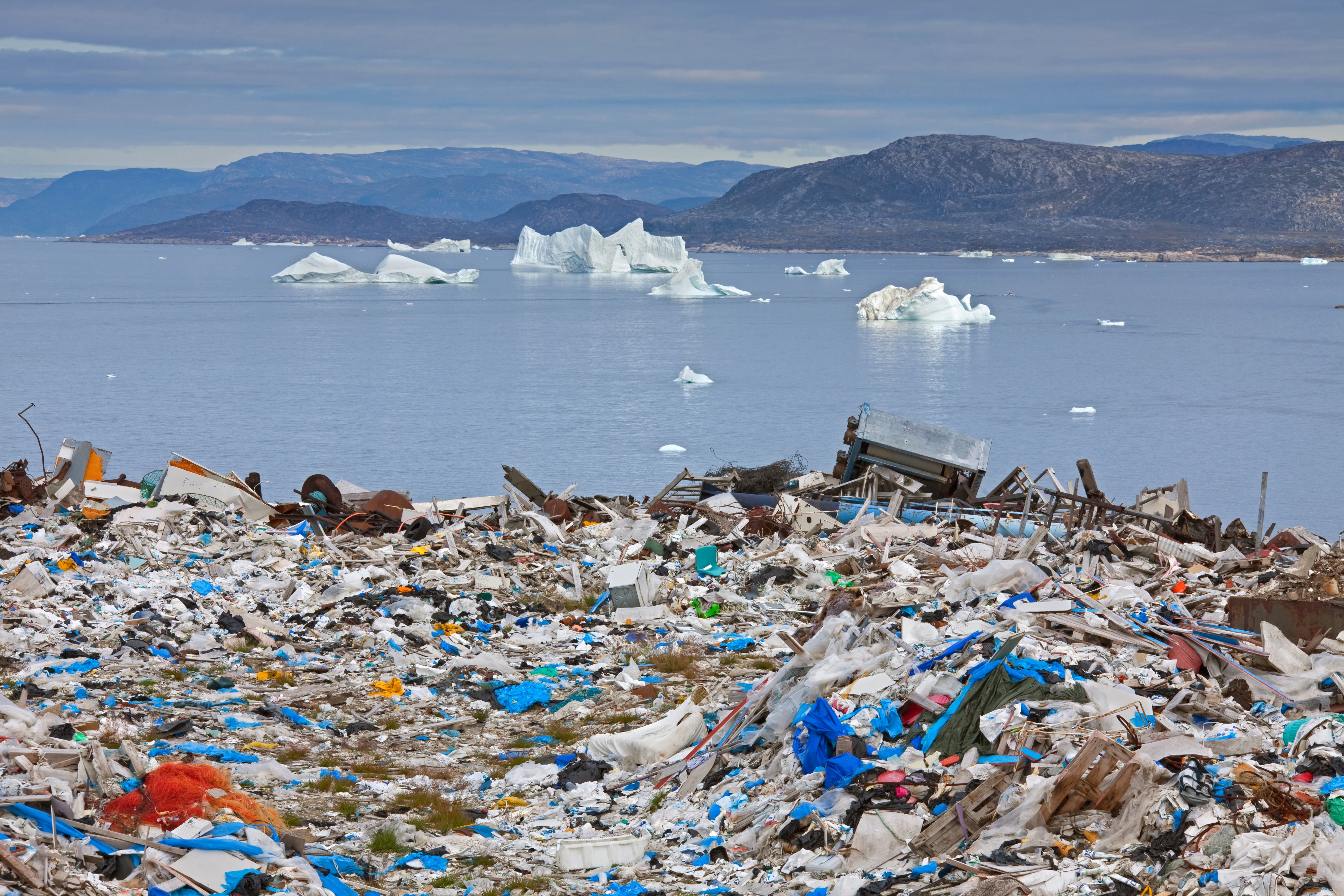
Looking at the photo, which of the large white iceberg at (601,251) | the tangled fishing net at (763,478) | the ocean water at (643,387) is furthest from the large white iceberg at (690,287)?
the tangled fishing net at (763,478)

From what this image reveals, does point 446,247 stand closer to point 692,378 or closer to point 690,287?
point 690,287

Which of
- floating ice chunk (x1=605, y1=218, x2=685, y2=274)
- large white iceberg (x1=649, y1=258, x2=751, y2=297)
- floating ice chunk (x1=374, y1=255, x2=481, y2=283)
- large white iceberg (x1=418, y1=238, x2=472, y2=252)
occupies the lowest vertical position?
large white iceberg (x1=649, y1=258, x2=751, y2=297)

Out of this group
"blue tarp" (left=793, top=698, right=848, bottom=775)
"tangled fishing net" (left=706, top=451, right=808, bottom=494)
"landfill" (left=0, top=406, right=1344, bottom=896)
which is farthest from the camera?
"tangled fishing net" (left=706, top=451, right=808, bottom=494)

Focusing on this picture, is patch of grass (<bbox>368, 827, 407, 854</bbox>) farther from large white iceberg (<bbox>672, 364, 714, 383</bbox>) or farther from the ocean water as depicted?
large white iceberg (<bbox>672, 364, 714, 383</bbox>)

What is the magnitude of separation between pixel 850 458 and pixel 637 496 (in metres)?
6.91

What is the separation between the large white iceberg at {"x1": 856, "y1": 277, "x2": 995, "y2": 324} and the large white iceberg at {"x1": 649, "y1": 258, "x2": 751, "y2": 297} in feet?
56.4

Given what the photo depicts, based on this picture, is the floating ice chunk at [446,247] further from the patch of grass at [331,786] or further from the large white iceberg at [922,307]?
the patch of grass at [331,786]

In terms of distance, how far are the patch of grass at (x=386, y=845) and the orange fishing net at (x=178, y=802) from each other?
0.45 m

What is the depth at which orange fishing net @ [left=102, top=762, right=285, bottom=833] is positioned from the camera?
5.30 meters

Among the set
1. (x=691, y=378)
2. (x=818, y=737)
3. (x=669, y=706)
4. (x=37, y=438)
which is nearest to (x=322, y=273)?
(x=691, y=378)

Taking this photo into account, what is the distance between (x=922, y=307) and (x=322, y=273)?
49.5 meters

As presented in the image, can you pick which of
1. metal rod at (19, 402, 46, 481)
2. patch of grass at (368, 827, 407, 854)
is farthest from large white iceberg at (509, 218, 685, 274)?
patch of grass at (368, 827, 407, 854)

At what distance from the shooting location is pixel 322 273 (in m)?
89.2

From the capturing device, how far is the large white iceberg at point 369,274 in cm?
8744
